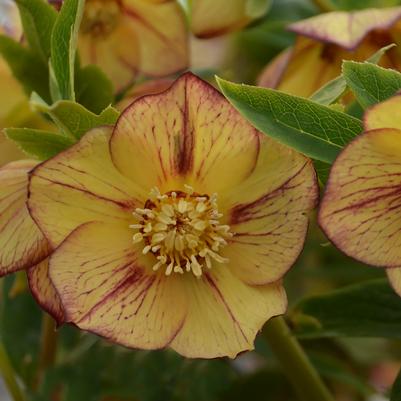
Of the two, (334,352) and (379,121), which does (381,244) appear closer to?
(379,121)

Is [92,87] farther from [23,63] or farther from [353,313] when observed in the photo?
[353,313]

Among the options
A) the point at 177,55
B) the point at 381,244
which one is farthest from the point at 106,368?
the point at 381,244

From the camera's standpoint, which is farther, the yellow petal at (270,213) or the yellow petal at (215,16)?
the yellow petal at (215,16)

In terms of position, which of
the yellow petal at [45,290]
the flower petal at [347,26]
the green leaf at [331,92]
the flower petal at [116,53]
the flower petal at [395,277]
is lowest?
the flower petal at [395,277]

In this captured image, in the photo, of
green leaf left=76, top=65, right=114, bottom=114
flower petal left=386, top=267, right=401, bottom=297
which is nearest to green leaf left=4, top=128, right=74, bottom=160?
green leaf left=76, top=65, right=114, bottom=114

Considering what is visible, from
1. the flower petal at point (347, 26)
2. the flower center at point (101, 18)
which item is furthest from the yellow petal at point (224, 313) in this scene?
the flower center at point (101, 18)

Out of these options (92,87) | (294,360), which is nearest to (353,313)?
(294,360)

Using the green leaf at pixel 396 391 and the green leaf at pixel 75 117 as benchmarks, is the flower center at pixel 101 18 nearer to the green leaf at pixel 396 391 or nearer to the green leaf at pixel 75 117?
the green leaf at pixel 75 117
